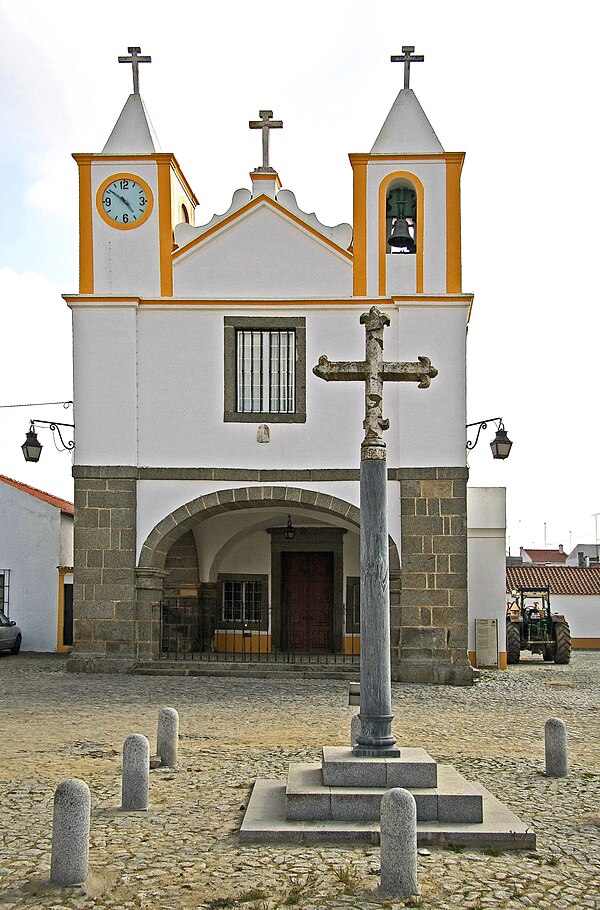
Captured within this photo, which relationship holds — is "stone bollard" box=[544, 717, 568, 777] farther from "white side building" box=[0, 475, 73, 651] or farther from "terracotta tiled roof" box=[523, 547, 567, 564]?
"terracotta tiled roof" box=[523, 547, 567, 564]

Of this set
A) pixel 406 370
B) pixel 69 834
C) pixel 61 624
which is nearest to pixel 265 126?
pixel 61 624

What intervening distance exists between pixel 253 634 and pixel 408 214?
8.61m

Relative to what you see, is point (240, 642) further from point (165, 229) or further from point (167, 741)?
point (167, 741)

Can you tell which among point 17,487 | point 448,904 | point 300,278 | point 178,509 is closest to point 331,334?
point 300,278

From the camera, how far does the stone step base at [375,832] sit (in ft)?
21.9

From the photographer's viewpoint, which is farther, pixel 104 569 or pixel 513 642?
pixel 513 642

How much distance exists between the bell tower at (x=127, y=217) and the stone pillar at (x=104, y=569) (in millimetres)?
3229

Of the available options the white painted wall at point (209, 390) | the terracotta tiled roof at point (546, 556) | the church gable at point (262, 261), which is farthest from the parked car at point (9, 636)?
Answer: the terracotta tiled roof at point (546, 556)

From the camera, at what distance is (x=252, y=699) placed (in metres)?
14.5

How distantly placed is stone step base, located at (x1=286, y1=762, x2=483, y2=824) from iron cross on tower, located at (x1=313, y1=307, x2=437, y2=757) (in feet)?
1.65

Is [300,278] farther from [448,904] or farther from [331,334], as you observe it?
[448,904]

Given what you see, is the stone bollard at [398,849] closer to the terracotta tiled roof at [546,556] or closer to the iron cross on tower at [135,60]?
the iron cross on tower at [135,60]

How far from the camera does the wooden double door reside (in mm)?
21125

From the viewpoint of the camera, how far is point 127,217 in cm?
1811
